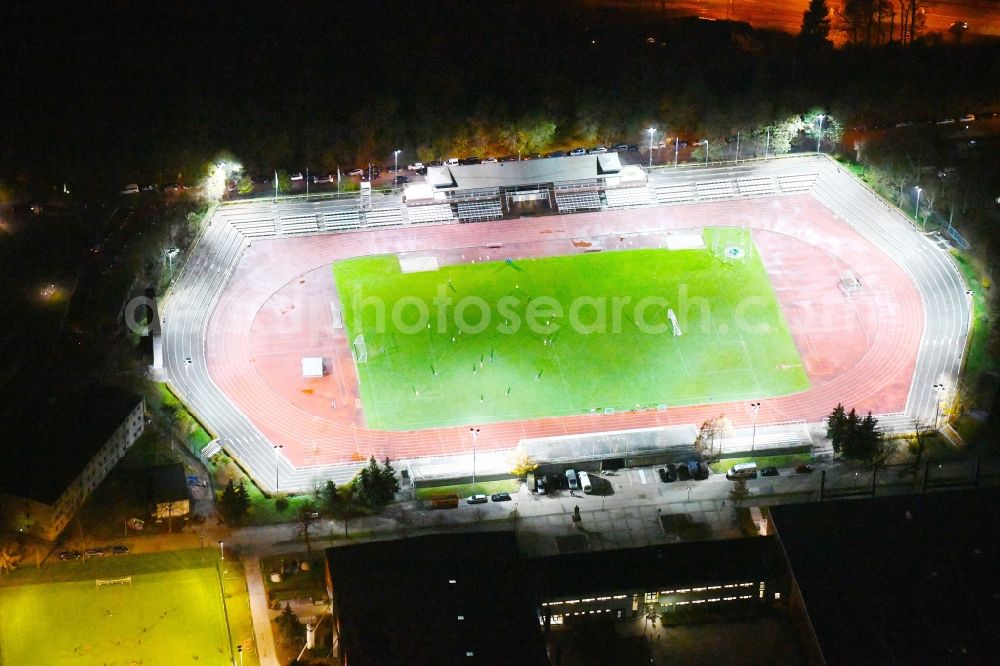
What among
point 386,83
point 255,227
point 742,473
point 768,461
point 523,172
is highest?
point 386,83

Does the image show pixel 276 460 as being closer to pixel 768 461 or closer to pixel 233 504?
pixel 233 504

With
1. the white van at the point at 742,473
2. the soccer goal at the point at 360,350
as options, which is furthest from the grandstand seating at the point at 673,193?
the white van at the point at 742,473

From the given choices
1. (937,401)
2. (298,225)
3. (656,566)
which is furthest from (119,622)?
(937,401)

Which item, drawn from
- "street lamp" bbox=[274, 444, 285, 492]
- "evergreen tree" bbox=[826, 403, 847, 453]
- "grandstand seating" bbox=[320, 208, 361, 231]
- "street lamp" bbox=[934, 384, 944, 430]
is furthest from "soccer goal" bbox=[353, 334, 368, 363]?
"street lamp" bbox=[934, 384, 944, 430]

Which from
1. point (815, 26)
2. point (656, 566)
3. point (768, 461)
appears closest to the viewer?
point (656, 566)

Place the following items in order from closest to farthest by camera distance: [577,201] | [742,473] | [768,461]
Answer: [742,473]
[768,461]
[577,201]

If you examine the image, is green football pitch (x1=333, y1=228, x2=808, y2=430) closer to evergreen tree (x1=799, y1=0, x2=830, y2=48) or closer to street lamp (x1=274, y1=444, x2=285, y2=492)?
street lamp (x1=274, y1=444, x2=285, y2=492)

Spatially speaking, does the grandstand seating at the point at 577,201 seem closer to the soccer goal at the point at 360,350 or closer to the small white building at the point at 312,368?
the soccer goal at the point at 360,350
